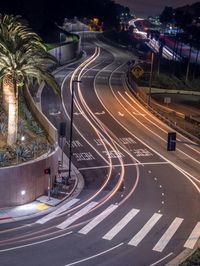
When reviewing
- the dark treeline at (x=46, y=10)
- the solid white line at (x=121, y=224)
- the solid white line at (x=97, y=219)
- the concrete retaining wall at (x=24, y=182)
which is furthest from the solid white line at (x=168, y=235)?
the dark treeline at (x=46, y=10)

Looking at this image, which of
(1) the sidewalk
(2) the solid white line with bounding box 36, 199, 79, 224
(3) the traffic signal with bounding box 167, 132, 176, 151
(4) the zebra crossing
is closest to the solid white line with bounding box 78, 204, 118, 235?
(4) the zebra crossing

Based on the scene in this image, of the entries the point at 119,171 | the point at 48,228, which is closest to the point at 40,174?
the point at 48,228

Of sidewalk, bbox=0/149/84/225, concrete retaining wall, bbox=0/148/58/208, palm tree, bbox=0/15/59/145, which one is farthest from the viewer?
palm tree, bbox=0/15/59/145

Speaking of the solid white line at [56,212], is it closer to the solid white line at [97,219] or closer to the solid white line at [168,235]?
the solid white line at [97,219]

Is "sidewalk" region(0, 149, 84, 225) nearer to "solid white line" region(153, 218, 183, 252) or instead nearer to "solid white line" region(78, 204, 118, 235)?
"solid white line" region(78, 204, 118, 235)

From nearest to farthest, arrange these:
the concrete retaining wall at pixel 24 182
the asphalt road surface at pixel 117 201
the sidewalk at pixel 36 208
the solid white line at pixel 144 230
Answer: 1. the asphalt road surface at pixel 117 201
2. the solid white line at pixel 144 230
3. the sidewalk at pixel 36 208
4. the concrete retaining wall at pixel 24 182

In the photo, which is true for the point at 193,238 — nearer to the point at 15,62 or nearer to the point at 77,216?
the point at 77,216

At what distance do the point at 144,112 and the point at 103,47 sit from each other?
9076 cm

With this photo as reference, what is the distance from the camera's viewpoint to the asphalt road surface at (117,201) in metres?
31.5

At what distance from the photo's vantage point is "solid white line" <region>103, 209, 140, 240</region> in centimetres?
3431

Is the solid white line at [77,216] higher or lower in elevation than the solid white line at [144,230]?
lower

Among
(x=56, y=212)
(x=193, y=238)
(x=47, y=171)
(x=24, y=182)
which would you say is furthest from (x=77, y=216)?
(x=193, y=238)

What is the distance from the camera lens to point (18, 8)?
119 meters

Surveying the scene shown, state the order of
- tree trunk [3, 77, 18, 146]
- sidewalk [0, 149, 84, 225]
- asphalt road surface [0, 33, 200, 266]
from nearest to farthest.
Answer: asphalt road surface [0, 33, 200, 266] → sidewalk [0, 149, 84, 225] → tree trunk [3, 77, 18, 146]
